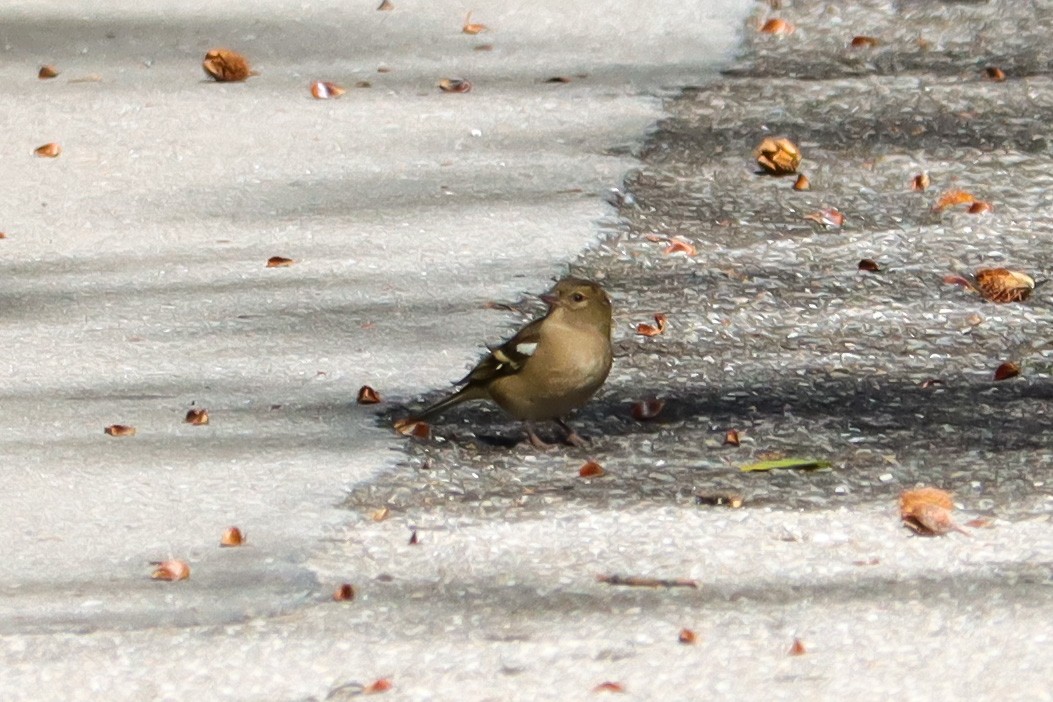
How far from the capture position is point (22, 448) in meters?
5.66

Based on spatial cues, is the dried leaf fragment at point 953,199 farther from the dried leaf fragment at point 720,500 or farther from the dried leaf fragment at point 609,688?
the dried leaf fragment at point 609,688

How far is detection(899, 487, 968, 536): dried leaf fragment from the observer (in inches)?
197

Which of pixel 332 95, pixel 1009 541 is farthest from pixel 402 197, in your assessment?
pixel 1009 541

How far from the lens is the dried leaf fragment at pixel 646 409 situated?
579 cm

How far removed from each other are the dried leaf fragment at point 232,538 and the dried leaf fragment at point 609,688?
123cm

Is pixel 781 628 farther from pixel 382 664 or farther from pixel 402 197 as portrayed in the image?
pixel 402 197

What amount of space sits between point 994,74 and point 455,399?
175 inches

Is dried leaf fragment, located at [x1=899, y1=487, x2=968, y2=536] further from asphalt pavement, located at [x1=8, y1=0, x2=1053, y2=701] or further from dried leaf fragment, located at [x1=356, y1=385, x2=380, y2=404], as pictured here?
dried leaf fragment, located at [x1=356, y1=385, x2=380, y2=404]

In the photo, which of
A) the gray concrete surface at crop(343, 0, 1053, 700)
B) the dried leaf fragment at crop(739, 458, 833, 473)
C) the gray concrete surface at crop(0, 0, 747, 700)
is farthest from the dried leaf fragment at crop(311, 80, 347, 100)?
the dried leaf fragment at crop(739, 458, 833, 473)

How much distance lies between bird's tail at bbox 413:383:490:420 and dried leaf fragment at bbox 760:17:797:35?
4454mm

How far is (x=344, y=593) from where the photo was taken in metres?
4.68

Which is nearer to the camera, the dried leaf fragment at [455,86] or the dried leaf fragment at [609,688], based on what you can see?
the dried leaf fragment at [609,688]

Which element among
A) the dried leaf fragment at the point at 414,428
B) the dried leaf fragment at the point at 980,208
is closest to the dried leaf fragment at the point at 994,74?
the dried leaf fragment at the point at 980,208

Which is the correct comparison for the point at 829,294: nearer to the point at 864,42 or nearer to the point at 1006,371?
the point at 1006,371
